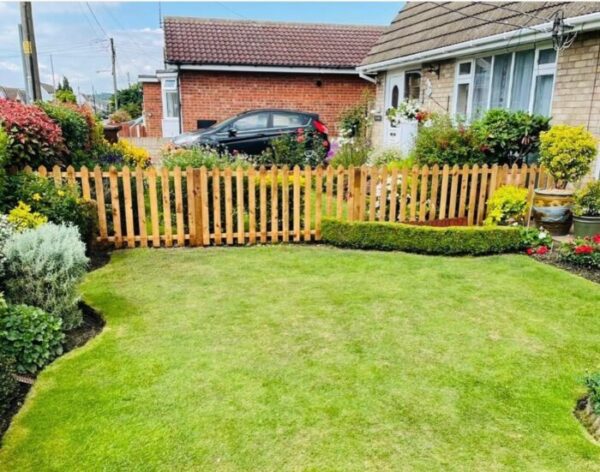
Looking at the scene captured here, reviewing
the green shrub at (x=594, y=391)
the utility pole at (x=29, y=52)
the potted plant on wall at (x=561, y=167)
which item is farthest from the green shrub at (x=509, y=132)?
the utility pole at (x=29, y=52)

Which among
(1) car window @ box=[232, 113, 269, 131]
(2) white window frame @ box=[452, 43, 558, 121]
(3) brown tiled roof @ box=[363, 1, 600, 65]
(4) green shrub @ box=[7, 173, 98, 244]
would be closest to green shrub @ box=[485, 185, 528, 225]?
(2) white window frame @ box=[452, 43, 558, 121]

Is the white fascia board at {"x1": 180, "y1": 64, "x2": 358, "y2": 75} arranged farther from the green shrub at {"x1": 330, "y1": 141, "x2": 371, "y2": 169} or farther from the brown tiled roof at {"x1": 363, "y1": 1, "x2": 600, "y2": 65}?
the green shrub at {"x1": 330, "y1": 141, "x2": 371, "y2": 169}

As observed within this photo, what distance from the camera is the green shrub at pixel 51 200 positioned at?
238 inches

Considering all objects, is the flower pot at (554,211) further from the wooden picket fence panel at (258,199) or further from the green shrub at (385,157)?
the green shrub at (385,157)

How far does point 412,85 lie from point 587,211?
8633 mm

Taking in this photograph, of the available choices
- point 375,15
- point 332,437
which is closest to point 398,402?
point 332,437

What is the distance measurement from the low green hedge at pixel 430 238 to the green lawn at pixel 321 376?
3.06 feet

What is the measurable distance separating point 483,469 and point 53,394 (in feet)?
9.38

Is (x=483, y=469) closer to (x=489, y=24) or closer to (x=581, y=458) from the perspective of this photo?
(x=581, y=458)

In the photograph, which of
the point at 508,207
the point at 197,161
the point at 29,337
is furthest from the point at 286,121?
the point at 29,337

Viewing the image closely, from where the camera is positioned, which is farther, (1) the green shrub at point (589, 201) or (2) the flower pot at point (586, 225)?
(1) the green shrub at point (589, 201)

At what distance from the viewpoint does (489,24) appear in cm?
984

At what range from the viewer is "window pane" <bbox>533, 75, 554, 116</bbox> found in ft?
29.3

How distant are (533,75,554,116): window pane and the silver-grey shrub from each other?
8.23 m
